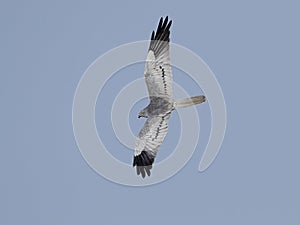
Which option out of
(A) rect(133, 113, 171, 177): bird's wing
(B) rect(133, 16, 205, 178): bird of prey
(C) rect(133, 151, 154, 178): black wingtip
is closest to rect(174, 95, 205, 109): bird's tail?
(B) rect(133, 16, 205, 178): bird of prey

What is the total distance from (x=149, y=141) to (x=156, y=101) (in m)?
0.98

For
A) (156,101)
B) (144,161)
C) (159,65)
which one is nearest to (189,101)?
(156,101)

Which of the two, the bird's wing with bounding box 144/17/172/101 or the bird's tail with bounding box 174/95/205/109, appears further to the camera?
the bird's wing with bounding box 144/17/172/101

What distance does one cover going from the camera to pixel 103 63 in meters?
25.7

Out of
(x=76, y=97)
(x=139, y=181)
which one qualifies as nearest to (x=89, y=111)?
(x=76, y=97)

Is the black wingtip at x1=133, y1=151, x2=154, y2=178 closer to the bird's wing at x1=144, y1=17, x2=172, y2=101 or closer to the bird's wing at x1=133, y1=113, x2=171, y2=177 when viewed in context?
the bird's wing at x1=133, y1=113, x2=171, y2=177

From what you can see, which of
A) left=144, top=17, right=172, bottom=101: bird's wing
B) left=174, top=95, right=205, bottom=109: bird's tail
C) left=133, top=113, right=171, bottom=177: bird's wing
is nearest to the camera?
left=133, top=113, right=171, bottom=177: bird's wing

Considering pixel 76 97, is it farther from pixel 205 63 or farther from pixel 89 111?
pixel 205 63

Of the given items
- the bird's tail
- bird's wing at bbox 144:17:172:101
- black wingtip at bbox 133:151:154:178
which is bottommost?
black wingtip at bbox 133:151:154:178

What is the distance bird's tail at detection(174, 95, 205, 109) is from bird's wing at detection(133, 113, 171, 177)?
0.42m

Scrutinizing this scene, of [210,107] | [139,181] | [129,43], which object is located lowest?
[139,181]

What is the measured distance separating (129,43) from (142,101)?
1.66 meters

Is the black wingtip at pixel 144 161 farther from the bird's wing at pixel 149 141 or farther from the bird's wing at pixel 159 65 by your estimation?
the bird's wing at pixel 159 65

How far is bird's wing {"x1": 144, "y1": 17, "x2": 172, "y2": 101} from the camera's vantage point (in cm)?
2450
